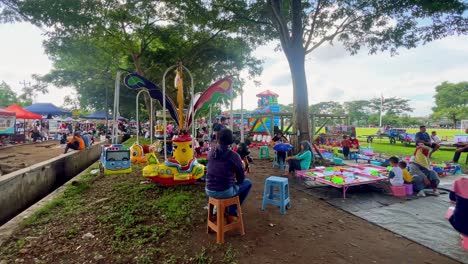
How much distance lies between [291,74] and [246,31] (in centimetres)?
411

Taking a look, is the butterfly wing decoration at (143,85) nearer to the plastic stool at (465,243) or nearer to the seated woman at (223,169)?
the seated woman at (223,169)

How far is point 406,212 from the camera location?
498 cm

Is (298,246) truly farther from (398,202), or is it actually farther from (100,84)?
(100,84)

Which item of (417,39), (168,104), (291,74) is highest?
(417,39)

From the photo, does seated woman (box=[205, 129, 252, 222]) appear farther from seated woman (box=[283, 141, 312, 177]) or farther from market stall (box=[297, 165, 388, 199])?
seated woman (box=[283, 141, 312, 177])

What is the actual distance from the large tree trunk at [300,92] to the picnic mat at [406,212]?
338 centimetres

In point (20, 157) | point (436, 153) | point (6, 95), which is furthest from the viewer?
point (6, 95)

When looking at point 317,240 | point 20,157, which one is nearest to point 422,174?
point 317,240

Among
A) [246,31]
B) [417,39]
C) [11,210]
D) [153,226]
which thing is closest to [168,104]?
[153,226]

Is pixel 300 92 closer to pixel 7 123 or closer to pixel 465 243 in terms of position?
pixel 465 243

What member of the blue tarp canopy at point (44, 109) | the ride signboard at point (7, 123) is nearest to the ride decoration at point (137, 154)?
the ride signboard at point (7, 123)

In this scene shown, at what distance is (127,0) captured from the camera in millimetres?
12992

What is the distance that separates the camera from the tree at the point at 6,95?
5125 cm

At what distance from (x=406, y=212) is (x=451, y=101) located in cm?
5908
